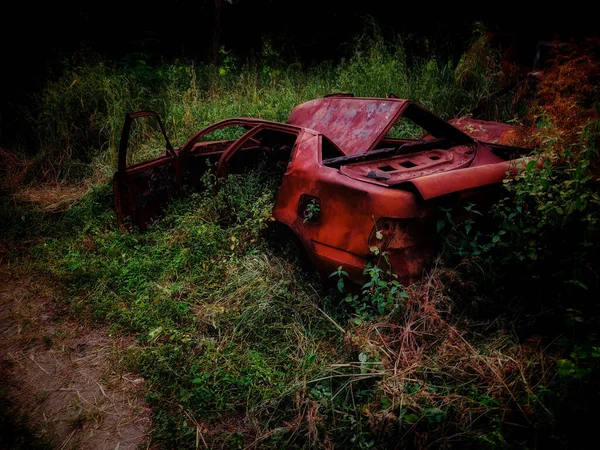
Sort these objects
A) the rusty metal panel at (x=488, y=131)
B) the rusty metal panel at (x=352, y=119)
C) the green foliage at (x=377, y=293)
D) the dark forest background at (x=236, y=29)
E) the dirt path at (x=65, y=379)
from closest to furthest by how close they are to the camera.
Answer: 1. the dirt path at (x=65, y=379)
2. the green foliage at (x=377, y=293)
3. the rusty metal panel at (x=352, y=119)
4. the rusty metal panel at (x=488, y=131)
5. the dark forest background at (x=236, y=29)

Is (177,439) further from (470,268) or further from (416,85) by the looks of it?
(416,85)

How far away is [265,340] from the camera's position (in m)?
3.03

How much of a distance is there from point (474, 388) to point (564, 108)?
2449 millimetres

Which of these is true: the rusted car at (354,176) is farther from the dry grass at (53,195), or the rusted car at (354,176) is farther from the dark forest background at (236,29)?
the dark forest background at (236,29)

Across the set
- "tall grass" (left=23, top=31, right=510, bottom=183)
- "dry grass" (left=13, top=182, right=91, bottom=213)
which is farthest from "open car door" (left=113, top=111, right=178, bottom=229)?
"tall grass" (left=23, top=31, right=510, bottom=183)

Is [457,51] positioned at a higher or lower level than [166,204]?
higher

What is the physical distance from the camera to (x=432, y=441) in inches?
82.7

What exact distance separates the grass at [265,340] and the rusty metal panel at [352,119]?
87 centimetres

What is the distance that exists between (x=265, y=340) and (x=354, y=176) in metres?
1.38

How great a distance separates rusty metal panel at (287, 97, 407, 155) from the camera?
3.82m

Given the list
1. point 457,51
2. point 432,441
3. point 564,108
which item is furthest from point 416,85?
point 432,441

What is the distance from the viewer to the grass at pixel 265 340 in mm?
2188

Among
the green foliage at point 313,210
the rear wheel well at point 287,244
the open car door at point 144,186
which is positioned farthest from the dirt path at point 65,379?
the green foliage at point 313,210

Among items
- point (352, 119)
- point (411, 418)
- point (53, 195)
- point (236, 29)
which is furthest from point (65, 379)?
point (236, 29)
